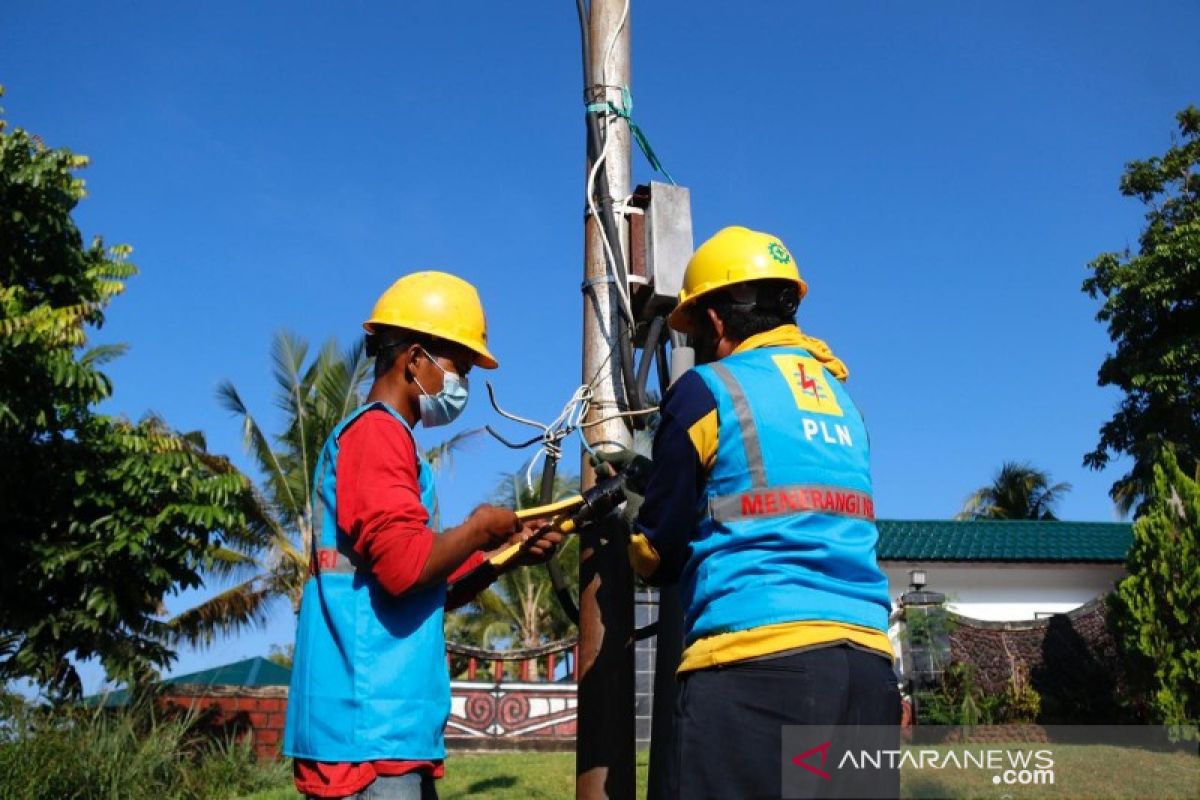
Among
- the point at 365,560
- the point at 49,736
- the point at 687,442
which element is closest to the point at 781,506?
the point at 687,442

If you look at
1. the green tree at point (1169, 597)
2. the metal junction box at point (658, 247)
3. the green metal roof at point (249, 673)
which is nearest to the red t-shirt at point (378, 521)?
the metal junction box at point (658, 247)

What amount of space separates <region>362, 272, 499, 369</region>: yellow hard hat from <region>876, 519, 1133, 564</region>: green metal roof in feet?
47.5

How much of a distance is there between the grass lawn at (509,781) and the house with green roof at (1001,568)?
8687 millimetres

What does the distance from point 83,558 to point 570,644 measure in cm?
645

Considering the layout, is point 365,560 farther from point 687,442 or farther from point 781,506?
point 781,506

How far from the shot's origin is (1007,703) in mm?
13359

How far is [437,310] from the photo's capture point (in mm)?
3121

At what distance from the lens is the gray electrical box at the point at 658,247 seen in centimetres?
379

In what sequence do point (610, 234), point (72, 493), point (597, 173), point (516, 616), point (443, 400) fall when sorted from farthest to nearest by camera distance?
point (516, 616) → point (72, 493) → point (597, 173) → point (610, 234) → point (443, 400)

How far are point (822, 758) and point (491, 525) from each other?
1.05m

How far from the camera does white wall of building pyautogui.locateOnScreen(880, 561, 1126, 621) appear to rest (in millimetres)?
16859

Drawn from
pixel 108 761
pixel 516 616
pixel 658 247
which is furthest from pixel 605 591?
pixel 516 616

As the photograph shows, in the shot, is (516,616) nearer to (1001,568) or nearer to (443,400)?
(1001,568)

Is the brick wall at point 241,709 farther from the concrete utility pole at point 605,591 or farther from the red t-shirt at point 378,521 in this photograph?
the red t-shirt at point 378,521
